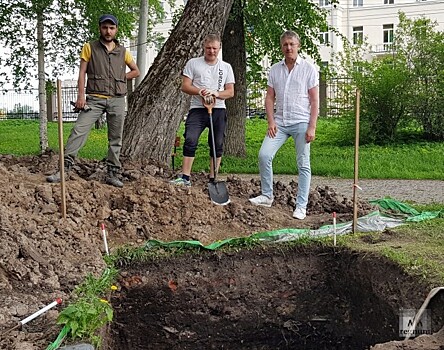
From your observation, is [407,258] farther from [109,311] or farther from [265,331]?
[109,311]

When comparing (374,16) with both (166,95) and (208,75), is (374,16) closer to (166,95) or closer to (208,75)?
(166,95)

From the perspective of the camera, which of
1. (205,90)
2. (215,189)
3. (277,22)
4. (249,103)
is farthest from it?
(249,103)

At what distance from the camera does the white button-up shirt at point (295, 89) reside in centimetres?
738

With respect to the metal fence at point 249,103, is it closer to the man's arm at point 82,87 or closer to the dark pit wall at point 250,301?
the man's arm at point 82,87

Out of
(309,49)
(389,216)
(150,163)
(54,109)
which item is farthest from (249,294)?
(54,109)

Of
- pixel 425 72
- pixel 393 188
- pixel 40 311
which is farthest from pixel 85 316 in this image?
pixel 425 72

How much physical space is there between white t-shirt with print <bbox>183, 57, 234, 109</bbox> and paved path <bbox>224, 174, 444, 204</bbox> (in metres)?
2.95

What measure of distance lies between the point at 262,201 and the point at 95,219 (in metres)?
2.02

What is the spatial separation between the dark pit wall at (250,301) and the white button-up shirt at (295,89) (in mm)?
1627

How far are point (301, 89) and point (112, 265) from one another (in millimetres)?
2909

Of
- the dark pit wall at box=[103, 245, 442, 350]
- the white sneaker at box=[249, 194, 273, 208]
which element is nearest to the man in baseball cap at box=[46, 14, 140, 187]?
the white sneaker at box=[249, 194, 273, 208]

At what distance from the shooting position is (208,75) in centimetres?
770

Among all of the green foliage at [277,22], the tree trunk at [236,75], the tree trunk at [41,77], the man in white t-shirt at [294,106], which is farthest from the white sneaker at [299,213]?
the tree trunk at [41,77]

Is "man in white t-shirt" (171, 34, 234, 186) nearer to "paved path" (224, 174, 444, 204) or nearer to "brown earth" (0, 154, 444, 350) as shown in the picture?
"brown earth" (0, 154, 444, 350)
